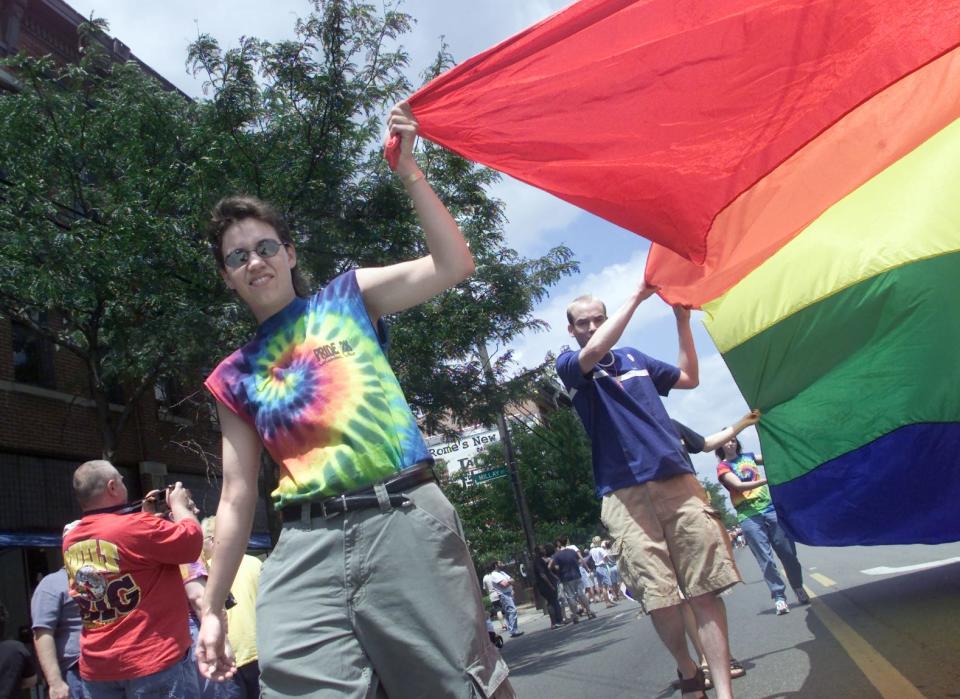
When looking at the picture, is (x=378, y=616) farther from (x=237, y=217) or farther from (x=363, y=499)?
(x=237, y=217)

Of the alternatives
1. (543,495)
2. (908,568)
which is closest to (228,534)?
(908,568)

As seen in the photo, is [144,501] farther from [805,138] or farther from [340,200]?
[340,200]

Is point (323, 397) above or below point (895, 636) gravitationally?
above

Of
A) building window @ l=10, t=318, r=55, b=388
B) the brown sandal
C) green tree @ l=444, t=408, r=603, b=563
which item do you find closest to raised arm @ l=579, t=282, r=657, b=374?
the brown sandal

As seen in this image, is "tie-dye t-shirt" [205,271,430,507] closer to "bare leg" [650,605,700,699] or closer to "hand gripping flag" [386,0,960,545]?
"hand gripping flag" [386,0,960,545]

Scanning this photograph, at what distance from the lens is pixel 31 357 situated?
15508 mm

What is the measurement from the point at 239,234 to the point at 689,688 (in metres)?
3.17

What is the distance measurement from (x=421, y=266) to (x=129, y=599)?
9.46 ft

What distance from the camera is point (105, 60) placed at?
1320 cm

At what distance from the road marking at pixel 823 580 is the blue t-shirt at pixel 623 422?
21.9 feet

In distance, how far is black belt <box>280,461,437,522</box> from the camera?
2.38 meters

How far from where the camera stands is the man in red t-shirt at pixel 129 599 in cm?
450

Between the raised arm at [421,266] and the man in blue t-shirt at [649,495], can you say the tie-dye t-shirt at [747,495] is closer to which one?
the man in blue t-shirt at [649,495]

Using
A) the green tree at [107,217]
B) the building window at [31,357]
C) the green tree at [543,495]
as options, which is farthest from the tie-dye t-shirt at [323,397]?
the green tree at [543,495]
